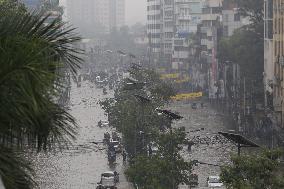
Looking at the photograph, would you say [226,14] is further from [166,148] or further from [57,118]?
[57,118]

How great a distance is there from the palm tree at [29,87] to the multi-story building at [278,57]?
202 feet

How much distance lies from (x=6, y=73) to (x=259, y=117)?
68.7m

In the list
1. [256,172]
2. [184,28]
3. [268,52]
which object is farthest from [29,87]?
[184,28]

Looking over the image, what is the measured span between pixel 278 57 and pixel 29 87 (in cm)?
6703

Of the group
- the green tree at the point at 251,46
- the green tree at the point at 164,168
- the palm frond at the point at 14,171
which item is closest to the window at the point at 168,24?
the green tree at the point at 251,46

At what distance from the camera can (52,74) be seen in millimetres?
7480

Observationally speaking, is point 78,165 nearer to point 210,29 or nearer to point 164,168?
point 164,168

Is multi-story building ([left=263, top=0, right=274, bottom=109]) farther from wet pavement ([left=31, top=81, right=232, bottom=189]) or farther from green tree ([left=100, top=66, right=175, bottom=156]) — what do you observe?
green tree ([left=100, top=66, right=175, bottom=156])

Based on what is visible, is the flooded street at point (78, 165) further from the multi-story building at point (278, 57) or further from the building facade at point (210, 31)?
the building facade at point (210, 31)

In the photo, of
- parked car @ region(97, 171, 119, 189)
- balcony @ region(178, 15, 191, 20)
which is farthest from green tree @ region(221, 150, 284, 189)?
balcony @ region(178, 15, 191, 20)

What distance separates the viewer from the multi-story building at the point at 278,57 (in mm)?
70500

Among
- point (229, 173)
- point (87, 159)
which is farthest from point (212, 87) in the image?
point (229, 173)

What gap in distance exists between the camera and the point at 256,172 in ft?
74.0

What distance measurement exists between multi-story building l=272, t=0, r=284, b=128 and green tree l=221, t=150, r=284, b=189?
4630 cm
